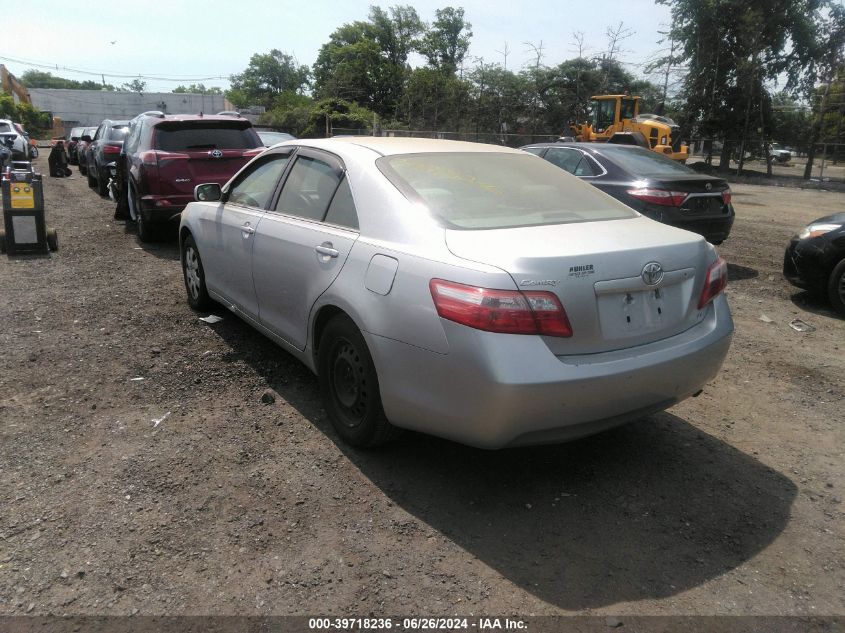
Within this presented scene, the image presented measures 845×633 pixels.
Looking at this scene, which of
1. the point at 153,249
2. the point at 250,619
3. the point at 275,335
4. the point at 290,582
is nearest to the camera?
the point at 250,619

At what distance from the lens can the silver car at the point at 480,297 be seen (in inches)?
109

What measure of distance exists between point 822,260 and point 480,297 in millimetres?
5364

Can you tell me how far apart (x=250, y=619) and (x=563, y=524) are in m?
1.43

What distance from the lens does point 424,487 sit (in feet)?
10.8

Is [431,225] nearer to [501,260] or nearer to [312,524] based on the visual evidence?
[501,260]

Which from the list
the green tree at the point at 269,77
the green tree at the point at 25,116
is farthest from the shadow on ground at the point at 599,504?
the green tree at the point at 269,77

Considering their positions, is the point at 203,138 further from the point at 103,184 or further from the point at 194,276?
the point at 103,184

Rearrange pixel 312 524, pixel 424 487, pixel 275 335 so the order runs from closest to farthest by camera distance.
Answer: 1. pixel 312 524
2. pixel 424 487
3. pixel 275 335

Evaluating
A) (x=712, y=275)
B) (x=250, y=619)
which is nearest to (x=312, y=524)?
(x=250, y=619)

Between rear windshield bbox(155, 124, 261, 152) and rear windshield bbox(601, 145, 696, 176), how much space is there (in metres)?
4.96

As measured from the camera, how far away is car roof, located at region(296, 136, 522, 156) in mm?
3910

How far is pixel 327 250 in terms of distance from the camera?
11.8 ft

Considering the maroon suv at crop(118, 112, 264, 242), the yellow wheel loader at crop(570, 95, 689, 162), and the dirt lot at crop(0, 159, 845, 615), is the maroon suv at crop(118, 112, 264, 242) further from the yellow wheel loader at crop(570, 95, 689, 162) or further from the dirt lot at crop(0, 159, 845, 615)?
the yellow wheel loader at crop(570, 95, 689, 162)

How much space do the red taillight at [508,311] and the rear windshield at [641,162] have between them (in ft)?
19.6
